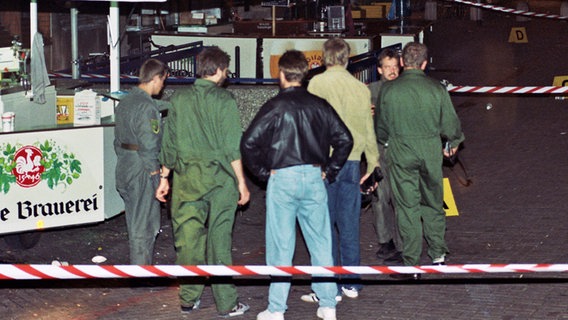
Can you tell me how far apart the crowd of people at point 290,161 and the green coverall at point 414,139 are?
0.04 ft

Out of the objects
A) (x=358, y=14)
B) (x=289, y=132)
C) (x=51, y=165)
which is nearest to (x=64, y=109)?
(x=51, y=165)

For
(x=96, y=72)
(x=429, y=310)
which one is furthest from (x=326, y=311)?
(x=96, y=72)

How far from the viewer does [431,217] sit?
32.2 ft

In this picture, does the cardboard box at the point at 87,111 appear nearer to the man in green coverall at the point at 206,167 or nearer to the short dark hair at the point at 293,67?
the man in green coverall at the point at 206,167

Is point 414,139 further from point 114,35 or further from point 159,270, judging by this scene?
point 114,35

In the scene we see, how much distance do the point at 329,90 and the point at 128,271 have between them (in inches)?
86.7

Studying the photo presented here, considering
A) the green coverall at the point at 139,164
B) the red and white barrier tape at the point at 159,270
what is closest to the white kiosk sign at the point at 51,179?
the green coverall at the point at 139,164

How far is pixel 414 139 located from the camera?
372 inches

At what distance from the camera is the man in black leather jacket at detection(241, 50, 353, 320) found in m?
8.16

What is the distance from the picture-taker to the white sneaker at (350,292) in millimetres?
9281

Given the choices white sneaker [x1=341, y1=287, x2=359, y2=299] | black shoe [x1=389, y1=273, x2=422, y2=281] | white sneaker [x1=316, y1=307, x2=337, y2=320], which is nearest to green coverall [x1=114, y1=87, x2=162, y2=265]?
white sneaker [x1=341, y1=287, x2=359, y2=299]

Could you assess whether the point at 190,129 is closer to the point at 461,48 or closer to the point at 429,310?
the point at 429,310

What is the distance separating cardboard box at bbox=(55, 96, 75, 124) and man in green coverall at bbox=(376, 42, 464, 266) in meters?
3.31

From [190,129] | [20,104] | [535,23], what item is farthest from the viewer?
[535,23]
